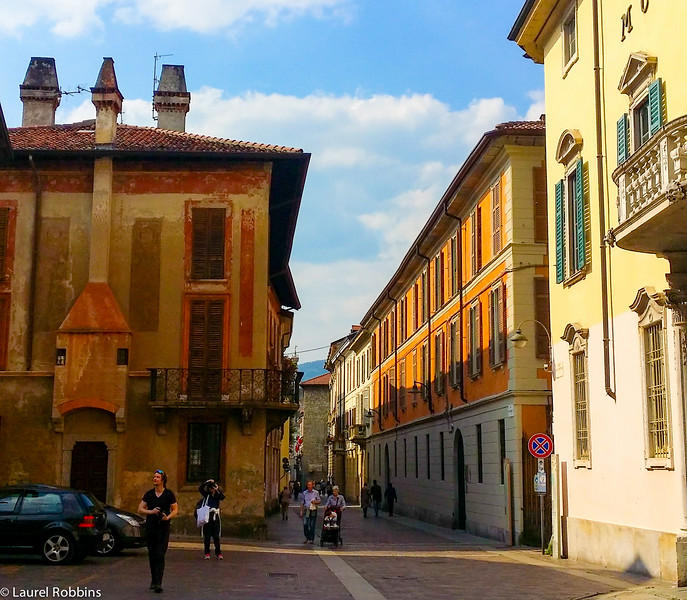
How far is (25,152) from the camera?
26359mm

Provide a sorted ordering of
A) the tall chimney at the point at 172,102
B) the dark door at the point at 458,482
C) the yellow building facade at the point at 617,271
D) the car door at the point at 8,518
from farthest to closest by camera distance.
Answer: the tall chimney at the point at 172,102, the dark door at the point at 458,482, the car door at the point at 8,518, the yellow building facade at the point at 617,271

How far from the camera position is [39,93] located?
106ft

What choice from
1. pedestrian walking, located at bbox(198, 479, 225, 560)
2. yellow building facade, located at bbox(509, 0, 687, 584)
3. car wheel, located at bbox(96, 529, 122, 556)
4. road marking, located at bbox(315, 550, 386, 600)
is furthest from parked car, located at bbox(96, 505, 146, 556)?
yellow building facade, located at bbox(509, 0, 687, 584)

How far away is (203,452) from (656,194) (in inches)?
653

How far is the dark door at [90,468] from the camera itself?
83.0 ft

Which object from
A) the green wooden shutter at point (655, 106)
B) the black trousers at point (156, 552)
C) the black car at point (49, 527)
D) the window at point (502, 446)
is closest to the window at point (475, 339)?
the window at point (502, 446)

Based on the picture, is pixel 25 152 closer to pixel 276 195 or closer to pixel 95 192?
pixel 95 192

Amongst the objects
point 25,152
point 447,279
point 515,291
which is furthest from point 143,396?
point 447,279

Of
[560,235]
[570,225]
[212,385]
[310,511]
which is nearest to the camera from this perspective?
[570,225]

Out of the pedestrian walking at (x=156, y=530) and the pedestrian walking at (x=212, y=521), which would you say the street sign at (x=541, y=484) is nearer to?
the pedestrian walking at (x=212, y=521)

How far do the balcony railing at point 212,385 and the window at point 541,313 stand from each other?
→ 7292mm
